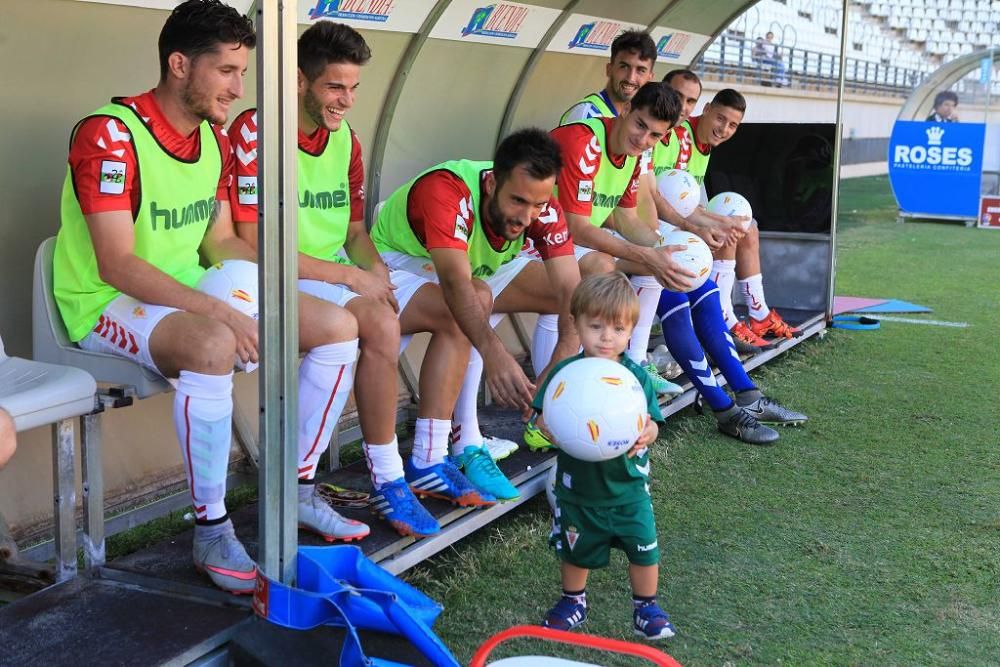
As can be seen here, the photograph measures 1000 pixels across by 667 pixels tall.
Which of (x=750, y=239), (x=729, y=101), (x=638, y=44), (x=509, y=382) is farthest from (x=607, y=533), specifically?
(x=750, y=239)

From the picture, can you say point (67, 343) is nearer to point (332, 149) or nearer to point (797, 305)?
point (332, 149)

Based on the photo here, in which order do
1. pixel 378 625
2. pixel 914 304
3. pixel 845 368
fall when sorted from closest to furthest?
1. pixel 378 625
2. pixel 845 368
3. pixel 914 304

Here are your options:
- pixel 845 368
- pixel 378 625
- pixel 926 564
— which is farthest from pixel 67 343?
pixel 845 368

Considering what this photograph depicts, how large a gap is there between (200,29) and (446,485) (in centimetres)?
172

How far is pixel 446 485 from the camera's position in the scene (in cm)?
400

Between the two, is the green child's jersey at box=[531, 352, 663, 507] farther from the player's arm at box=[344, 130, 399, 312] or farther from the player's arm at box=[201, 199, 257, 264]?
the player's arm at box=[201, 199, 257, 264]

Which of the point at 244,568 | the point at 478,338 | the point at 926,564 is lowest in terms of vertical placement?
the point at 926,564

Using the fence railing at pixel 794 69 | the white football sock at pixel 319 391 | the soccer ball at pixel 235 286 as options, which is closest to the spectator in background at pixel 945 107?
the fence railing at pixel 794 69

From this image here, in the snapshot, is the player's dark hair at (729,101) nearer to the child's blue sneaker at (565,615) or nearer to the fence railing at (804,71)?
the child's blue sneaker at (565,615)

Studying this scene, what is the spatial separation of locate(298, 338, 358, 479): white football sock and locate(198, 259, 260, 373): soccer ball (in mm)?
185

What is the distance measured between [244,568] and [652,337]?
14.6 ft

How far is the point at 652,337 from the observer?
7191 mm

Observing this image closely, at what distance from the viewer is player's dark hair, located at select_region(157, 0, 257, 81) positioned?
326 cm

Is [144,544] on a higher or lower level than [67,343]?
lower
